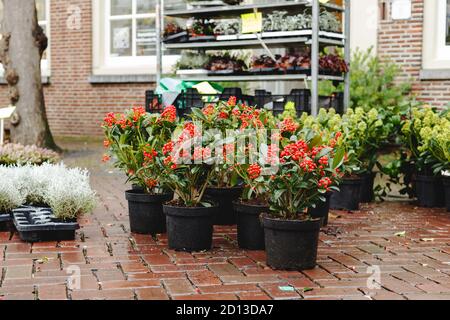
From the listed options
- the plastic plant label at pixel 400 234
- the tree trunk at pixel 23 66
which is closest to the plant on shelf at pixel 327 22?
the plastic plant label at pixel 400 234

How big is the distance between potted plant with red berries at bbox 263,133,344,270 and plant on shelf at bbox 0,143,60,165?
367 centimetres

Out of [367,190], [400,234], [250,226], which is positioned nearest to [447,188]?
[367,190]

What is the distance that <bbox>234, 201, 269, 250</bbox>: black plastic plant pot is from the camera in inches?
197

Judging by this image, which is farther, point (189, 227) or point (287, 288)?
point (189, 227)

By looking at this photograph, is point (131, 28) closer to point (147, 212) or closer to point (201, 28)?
point (201, 28)

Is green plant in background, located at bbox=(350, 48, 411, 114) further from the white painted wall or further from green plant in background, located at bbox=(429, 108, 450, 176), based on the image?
green plant in background, located at bbox=(429, 108, 450, 176)

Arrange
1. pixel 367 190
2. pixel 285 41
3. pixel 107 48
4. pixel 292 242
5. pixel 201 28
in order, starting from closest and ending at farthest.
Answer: pixel 292 242 < pixel 367 190 < pixel 285 41 < pixel 201 28 < pixel 107 48

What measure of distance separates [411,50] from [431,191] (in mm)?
3763

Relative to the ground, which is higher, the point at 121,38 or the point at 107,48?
the point at 121,38

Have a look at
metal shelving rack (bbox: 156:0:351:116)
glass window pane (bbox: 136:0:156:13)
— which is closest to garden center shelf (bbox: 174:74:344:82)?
metal shelving rack (bbox: 156:0:351:116)

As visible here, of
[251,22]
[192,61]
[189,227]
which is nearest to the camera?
[189,227]

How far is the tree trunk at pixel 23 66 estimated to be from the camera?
11.0 meters

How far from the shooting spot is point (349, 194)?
6832mm

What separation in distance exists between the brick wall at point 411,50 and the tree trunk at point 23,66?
17.0 ft
